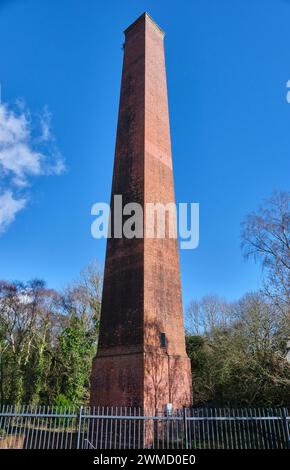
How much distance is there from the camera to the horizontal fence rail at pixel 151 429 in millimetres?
7863

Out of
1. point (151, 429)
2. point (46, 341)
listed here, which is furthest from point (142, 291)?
point (46, 341)

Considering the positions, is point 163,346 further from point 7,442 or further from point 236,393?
point 7,442

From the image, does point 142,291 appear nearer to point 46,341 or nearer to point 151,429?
point 151,429

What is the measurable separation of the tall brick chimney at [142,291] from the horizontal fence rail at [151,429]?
0.72 meters

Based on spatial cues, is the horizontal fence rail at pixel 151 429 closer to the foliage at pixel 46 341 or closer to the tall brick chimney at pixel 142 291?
the tall brick chimney at pixel 142 291

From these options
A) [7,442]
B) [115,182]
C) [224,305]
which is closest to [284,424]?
[7,442]

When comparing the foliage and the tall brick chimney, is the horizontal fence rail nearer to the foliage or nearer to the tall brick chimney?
the tall brick chimney

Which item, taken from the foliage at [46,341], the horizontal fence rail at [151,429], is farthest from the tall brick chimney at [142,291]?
the foliage at [46,341]

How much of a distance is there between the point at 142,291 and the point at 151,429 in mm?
4237

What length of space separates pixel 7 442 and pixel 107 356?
4.41 metres

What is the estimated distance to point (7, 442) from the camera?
484 inches

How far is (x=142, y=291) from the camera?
12.5 meters

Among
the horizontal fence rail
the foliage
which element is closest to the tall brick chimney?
the horizontal fence rail

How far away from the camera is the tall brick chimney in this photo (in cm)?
1168
